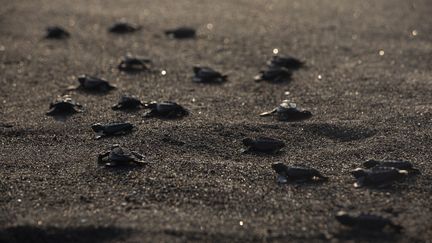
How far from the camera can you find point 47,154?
4309mm

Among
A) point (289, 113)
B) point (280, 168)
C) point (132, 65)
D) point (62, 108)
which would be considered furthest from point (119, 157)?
point (132, 65)

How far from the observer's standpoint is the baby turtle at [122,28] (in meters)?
7.58

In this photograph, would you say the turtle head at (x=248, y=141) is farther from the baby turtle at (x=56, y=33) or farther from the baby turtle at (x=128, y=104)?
the baby turtle at (x=56, y=33)

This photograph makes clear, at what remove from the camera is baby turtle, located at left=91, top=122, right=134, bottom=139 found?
14.7 feet

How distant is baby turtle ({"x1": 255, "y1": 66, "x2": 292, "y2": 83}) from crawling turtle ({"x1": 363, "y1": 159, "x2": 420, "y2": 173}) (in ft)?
6.23

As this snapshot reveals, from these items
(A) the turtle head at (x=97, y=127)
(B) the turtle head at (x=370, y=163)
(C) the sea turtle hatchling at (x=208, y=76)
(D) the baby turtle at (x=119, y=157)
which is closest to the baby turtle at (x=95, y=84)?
(C) the sea turtle hatchling at (x=208, y=76)

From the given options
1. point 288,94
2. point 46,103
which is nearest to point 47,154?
point 46,103

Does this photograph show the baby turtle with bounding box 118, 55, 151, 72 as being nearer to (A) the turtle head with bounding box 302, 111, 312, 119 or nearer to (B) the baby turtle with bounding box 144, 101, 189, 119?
(B) the baby turtle with bounding box 144, 101, 189, 119

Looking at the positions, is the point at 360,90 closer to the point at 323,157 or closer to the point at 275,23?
the point at 323,157

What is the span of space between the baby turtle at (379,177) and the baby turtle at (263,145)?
2.13ft

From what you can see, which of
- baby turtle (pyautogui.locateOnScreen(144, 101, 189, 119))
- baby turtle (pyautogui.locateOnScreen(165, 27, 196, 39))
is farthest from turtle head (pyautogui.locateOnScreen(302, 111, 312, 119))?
baby turtle (pyautogui.locateOnScreen(165, 27, 196, 39))

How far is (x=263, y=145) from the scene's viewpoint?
4.24 meters

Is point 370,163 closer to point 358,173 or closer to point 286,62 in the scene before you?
point 358,173

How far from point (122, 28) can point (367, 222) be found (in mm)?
4841
